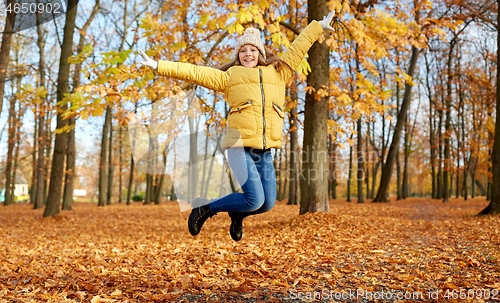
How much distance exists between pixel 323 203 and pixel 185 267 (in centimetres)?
478

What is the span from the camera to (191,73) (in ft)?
9.15

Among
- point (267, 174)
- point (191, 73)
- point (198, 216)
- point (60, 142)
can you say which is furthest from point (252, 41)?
point (60, 142)

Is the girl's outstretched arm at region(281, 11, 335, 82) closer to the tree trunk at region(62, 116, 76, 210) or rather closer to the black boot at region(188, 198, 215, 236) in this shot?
the black boot at region(188, 198, 215, 236)

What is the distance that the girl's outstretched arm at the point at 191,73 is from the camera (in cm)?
264

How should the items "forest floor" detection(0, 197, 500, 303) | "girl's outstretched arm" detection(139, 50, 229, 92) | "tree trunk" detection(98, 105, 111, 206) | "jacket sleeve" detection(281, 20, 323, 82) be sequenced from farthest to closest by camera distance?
1. "tree trunk" detection(98, 105, 111, 206)
2. "forest floor" detection(0, 197, 500, 303)
3. "jacket sleeve" detection(281, 20, 323, 82)
4. "girl's outstretched arm" detection(139, 50, 229, 92)

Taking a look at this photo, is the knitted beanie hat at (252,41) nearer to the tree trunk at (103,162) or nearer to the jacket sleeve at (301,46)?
the jacket sleeve at (301,46)

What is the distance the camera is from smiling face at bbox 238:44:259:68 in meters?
3.03

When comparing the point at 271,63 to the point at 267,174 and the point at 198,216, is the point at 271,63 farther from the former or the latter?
the point at 198,216

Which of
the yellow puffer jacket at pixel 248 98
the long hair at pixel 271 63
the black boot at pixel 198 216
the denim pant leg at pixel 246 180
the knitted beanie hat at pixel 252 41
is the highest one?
the knitted beanie hat at pixel 252 41

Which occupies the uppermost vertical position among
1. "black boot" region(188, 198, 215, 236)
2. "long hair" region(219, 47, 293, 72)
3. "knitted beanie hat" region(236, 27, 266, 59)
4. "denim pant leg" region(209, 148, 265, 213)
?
"knitted beanie hat" region(236, 27, 266, 59)

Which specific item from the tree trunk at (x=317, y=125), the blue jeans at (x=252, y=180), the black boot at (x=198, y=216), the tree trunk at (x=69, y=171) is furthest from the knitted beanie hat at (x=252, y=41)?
the tree trunk at (x=69, y=171)

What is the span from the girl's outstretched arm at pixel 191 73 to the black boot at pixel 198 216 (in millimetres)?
1060

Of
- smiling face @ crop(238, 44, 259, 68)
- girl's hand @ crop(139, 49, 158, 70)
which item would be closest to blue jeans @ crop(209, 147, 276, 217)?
smiling face @ crop(238, 44, 259, 68)

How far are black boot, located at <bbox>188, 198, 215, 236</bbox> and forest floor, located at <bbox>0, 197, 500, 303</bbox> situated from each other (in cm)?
112
